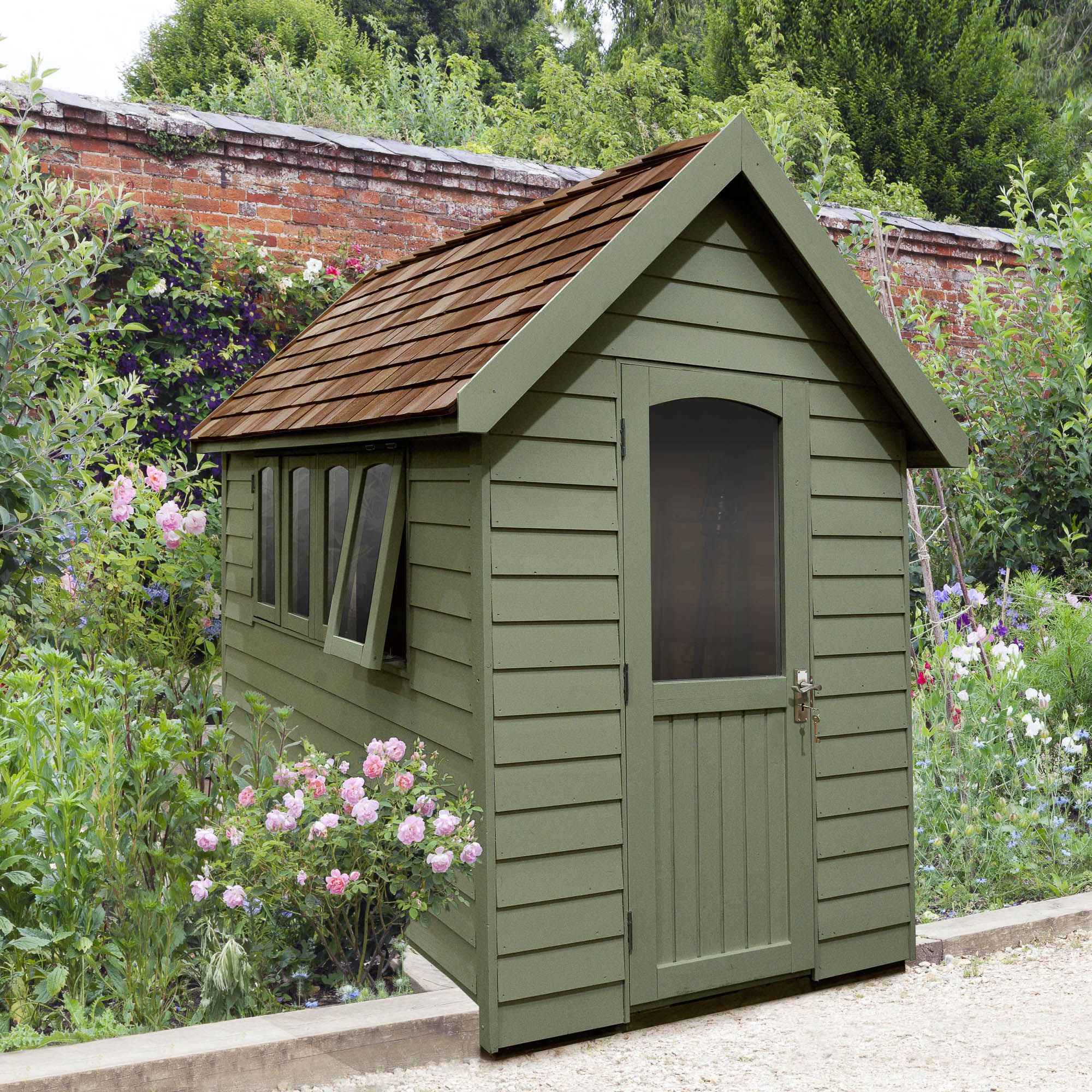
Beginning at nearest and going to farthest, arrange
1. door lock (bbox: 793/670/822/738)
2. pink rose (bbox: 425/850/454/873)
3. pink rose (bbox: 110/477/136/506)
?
pink rose (bbox: 425/850/454/873) < door lock (bbox: 793/670/822/738) < pink rose (bbox: 110/477/136/506)

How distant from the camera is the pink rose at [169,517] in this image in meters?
6.84

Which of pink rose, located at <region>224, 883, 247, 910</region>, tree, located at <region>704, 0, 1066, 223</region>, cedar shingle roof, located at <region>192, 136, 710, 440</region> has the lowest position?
pink rose, located at <region>224, 883, 247, 910</region>

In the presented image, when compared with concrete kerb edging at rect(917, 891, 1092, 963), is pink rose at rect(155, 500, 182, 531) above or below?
above

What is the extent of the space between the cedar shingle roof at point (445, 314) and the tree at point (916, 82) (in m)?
18.0

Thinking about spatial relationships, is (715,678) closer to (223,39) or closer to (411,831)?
(411,831)

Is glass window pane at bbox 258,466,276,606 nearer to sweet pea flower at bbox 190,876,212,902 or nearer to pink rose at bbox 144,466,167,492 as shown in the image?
pink rose at bbox 144,466,167,492

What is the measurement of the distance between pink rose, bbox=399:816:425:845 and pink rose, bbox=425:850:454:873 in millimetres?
79

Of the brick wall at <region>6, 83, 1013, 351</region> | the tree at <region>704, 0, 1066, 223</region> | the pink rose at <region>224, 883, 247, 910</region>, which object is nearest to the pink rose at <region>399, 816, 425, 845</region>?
the pink rose at <region>224, 883, 247, 910</region>

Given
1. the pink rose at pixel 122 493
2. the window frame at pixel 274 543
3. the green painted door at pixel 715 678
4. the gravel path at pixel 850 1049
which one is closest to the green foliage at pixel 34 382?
the window frame at pixel 274 543

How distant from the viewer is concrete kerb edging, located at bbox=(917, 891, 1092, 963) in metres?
4.72

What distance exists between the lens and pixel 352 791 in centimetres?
374

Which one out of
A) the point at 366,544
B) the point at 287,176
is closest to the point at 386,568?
the point at 366,544

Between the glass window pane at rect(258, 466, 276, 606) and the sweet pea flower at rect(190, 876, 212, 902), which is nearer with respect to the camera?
the sweet pea flower at rect(190, 876, 212, 902)

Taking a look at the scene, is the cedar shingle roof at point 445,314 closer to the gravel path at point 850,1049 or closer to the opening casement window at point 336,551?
the opening casement window at point 336,551
